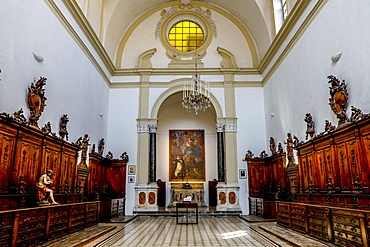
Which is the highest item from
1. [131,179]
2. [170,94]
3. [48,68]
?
[170,94]

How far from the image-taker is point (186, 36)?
14922 millimetres

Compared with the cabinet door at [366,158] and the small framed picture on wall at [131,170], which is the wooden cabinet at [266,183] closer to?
the cabinet door at [366,158]

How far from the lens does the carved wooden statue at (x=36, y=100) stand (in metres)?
6.65

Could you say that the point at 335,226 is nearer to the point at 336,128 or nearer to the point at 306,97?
the point at 336,128

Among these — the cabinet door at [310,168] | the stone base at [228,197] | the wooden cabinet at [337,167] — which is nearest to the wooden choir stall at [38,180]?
the stone base at [228,197]

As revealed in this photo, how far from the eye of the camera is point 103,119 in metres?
12.7

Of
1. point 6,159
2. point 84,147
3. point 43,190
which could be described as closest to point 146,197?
point 84,147

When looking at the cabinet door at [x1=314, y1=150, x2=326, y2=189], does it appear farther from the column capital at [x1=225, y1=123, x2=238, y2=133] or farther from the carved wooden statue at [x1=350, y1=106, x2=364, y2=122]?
the column capital at [x1=225, y1=123, x2=238, y2=133]

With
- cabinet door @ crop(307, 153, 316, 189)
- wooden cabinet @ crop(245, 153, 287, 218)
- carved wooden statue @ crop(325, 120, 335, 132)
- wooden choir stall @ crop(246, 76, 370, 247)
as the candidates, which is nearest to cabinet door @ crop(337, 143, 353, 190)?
wooden choir stall @ crop(246, 76, 370, 247)

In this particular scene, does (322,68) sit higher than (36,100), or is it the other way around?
(322,68)

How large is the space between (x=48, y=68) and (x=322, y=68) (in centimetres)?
696

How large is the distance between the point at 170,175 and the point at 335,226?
1102 centimetres

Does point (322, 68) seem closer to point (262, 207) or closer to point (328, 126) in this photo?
point (328, 126)

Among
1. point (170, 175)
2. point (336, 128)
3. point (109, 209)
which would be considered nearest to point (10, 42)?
point (109, 209)
